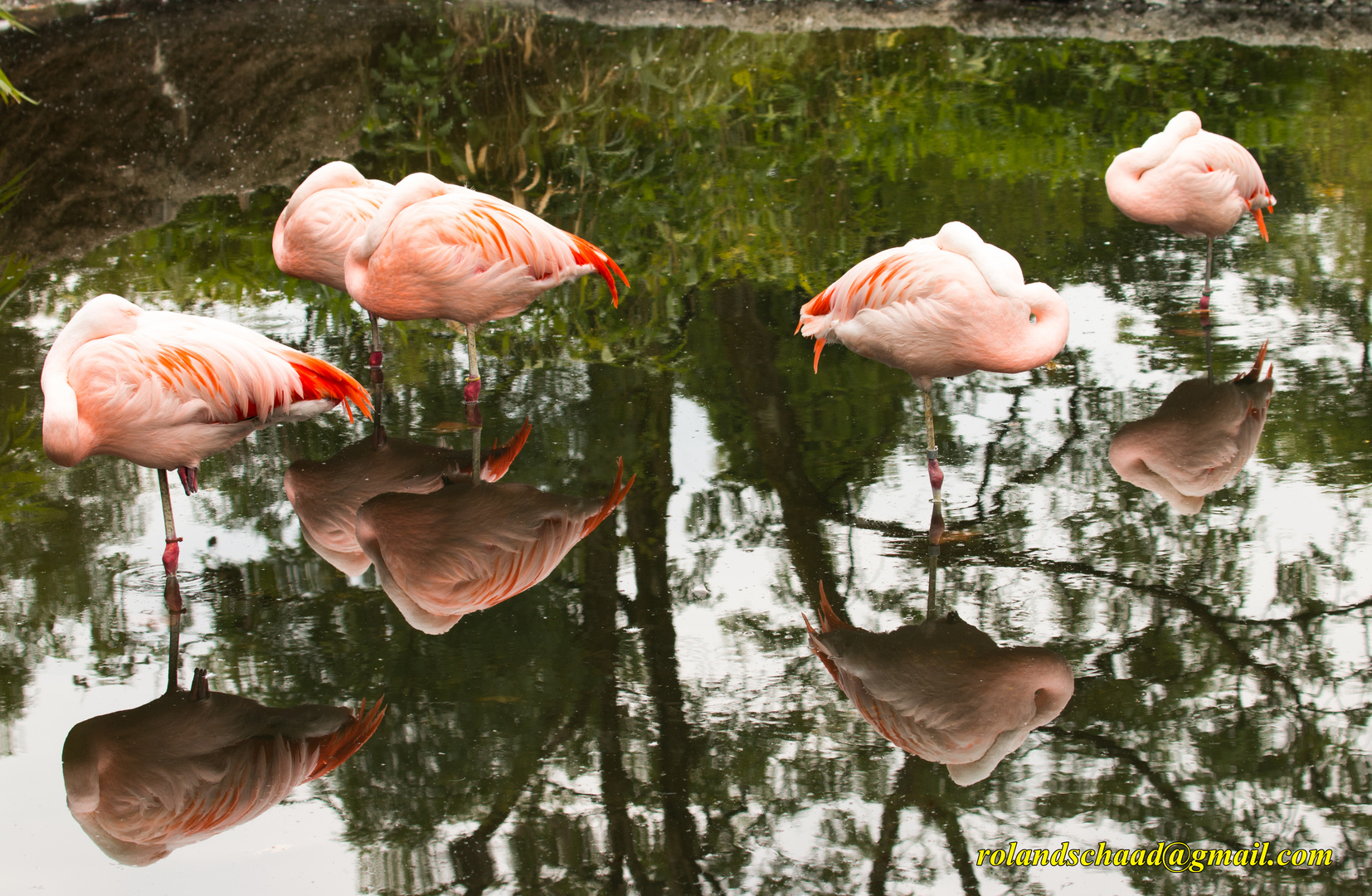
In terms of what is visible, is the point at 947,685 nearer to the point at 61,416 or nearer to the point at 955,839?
the point at 955,839

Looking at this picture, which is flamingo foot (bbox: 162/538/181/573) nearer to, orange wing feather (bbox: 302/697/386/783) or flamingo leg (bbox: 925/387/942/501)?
orange wing feather (bbox: 302/697/386/783)

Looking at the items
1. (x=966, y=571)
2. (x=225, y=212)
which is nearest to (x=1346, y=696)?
(x=966, y=571)

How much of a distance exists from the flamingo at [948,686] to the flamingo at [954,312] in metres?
0.90

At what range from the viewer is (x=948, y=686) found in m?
3.61

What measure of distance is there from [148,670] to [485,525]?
Result: 1.26 meters

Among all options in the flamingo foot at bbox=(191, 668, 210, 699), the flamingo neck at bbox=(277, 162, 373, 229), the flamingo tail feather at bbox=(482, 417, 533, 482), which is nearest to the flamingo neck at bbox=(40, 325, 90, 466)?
the flamingo foot at bbox=(191, 668, 210, 699)

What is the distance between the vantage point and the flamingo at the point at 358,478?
4691 millimetres

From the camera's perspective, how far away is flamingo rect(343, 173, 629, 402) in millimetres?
5438

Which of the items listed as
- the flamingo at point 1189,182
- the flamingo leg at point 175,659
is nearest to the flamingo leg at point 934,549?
the flamingo leg at point 175,659

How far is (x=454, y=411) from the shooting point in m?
5.77

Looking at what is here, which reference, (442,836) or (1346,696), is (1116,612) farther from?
(442,836)

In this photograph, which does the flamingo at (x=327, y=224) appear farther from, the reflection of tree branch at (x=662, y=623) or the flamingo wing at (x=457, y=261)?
the reflection of tree branch at (x=662, y=623)

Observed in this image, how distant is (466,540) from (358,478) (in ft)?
2.67

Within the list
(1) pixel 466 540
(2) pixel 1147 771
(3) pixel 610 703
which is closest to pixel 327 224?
(1) pixel 466 540
